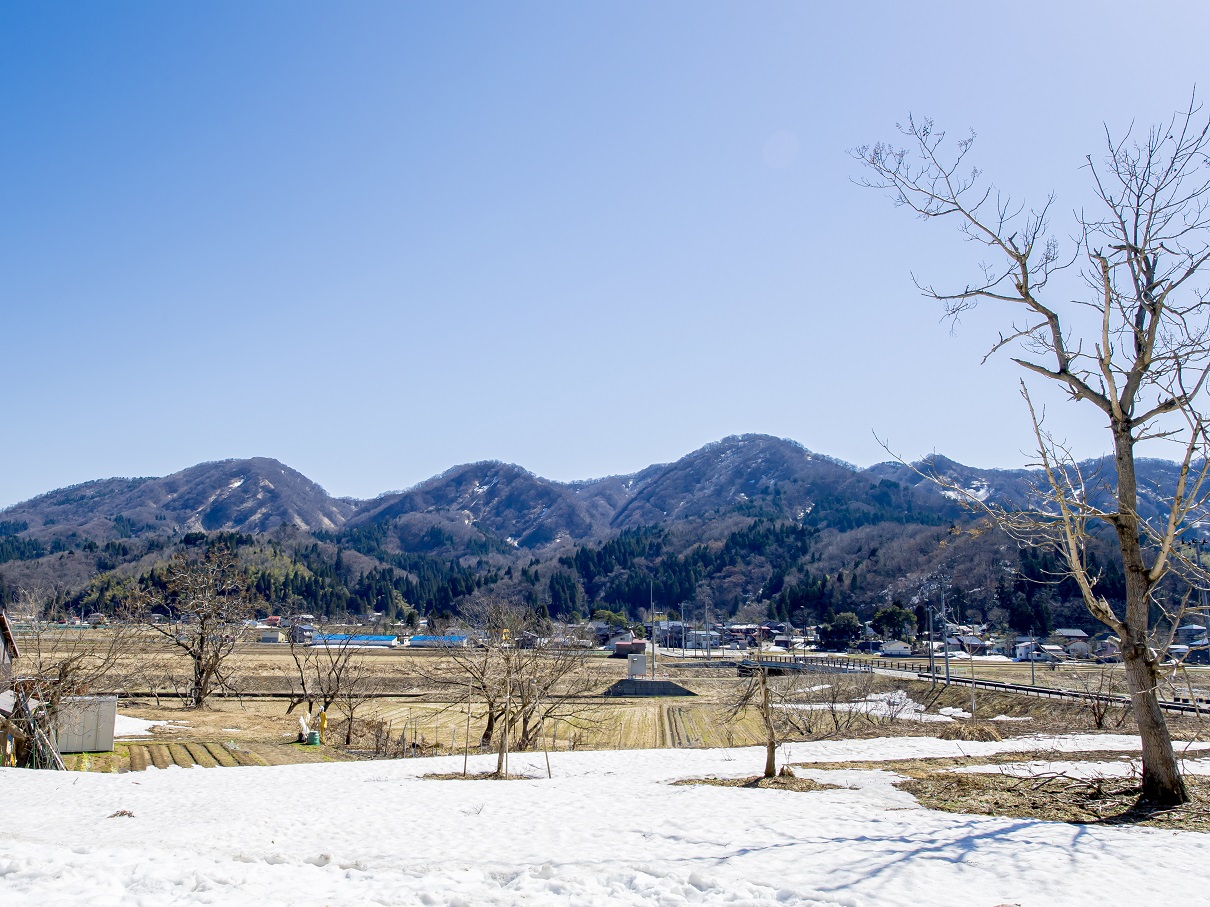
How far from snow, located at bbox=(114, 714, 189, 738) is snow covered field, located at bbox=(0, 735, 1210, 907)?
15.5m

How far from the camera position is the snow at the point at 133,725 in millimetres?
28677

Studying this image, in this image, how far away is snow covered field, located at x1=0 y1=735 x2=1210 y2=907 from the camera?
294 inches

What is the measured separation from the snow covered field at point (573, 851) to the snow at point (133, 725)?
15507 mm

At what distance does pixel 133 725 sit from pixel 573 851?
91.9ft

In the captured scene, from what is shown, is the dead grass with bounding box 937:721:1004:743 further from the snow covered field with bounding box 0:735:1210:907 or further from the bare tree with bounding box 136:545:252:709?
the bare tree with bounding box 136:545:252:709

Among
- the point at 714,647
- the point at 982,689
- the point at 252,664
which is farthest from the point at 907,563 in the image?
the point at 252,664

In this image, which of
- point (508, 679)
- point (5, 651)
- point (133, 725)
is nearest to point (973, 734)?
point (508, 679)

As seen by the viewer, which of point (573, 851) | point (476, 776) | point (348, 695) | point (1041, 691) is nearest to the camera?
point (573, 851)

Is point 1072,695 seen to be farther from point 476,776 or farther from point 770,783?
point 476,776

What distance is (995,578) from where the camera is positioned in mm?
113875

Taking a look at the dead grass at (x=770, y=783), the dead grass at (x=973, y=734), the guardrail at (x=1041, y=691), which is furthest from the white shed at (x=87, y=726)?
the dead grass at (x=973, y=734)

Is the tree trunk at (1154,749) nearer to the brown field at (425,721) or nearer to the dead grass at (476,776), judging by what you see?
the dead grass at (476,776)

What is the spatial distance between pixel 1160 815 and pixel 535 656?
684 inches

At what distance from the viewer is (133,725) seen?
30.4 metres
